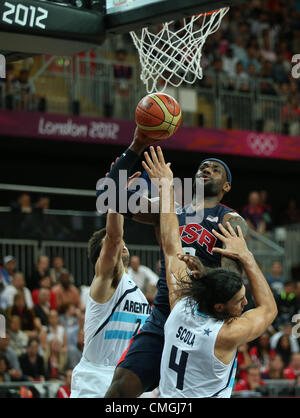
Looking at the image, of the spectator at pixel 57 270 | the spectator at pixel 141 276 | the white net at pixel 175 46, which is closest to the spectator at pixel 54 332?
the spectator at pixel 57 270

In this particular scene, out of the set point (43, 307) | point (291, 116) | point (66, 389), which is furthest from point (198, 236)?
point (291, 116)

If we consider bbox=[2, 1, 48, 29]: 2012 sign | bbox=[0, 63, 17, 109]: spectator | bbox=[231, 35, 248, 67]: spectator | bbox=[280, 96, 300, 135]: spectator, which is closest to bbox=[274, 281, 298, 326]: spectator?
bbox=[280, 96, 300, 135]: spectator

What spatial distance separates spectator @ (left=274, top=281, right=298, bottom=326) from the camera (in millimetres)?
13898

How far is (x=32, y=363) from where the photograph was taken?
11109mm

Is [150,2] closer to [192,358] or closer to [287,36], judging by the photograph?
[192,358]

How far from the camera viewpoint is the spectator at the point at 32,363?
11023 millimetres

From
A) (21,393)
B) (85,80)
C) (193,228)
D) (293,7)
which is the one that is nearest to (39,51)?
(193,228)

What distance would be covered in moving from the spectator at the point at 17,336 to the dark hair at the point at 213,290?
721cm

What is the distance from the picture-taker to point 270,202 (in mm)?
21016

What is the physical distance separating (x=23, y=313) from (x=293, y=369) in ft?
14.2

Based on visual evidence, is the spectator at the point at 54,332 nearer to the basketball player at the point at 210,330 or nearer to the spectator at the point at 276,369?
the spectator at the point at 276,369

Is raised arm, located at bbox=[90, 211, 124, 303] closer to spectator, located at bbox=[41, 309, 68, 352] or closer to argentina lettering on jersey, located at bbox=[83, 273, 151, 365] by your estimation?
argentina lettering on jersey, located at bbox=[83, 273, 151, 365]

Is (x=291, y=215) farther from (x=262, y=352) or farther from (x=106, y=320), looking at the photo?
(x=106, y=320)
